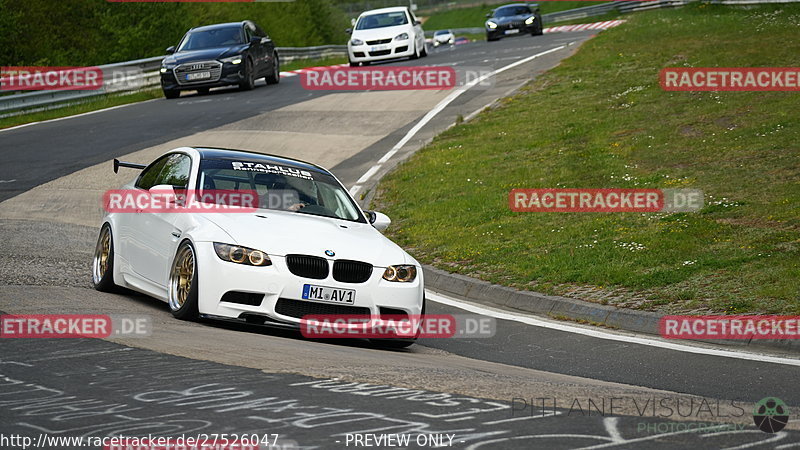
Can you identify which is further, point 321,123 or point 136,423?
point 321,123

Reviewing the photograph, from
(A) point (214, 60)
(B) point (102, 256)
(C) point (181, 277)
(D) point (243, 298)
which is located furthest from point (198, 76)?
(D) point (243, 298)

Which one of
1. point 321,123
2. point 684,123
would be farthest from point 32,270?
point 321,123

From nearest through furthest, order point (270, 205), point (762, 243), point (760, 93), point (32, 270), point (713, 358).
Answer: point (713, 358)
point (270, 205)
point (32, 270)
point (762, 243)
point (760, 93)

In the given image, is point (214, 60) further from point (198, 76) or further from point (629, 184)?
point (629, 184)

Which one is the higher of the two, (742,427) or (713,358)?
(742,427)

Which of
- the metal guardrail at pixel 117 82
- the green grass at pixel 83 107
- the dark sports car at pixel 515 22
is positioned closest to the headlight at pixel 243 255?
the green grass at pixel 83 107

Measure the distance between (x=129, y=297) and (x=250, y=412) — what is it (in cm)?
511

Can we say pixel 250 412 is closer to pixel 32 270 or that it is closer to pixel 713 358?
pixel 713 358

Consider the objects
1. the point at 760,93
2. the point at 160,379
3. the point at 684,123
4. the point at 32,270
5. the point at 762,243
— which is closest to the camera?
the point at 160,379

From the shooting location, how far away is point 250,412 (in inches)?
228

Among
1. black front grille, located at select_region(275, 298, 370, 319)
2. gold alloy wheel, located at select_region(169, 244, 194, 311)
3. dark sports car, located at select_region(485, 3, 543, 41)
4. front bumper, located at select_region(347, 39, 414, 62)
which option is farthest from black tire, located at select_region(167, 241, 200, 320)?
dark sports car, located at select_region(485, 3, 543, 41)

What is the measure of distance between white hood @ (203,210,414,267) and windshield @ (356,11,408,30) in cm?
2806

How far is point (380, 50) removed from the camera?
36094 mm

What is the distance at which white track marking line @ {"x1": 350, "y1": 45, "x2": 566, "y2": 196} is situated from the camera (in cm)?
1928
